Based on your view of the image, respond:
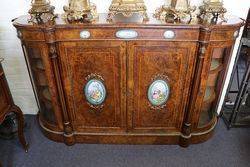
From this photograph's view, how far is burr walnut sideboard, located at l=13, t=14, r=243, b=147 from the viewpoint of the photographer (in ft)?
4.82

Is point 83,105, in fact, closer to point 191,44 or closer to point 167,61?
point 167,61

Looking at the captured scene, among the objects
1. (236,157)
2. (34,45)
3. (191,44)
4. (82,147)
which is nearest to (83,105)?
(82,147)

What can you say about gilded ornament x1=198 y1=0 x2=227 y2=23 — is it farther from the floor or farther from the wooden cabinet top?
the floor

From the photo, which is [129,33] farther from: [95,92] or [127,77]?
[95,92]

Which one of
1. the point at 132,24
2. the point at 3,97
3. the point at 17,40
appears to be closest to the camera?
the point at 132,24

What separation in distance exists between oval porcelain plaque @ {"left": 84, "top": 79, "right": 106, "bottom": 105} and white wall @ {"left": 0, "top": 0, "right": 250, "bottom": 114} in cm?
61

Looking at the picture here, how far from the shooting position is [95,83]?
5.49 feet

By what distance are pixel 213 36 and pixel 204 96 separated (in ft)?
1.72

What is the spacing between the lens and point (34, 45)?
61.2 inches

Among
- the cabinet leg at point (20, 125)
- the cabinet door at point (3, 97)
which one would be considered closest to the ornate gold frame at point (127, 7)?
the cabinet door at point (3, 97)

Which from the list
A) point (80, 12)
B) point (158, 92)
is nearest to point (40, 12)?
point (80, 12)

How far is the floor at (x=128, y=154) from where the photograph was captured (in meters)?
1.80

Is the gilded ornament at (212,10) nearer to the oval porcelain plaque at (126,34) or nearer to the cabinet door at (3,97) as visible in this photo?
the oval porcelain plaque at (126,34)

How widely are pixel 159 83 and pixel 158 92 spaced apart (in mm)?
77
